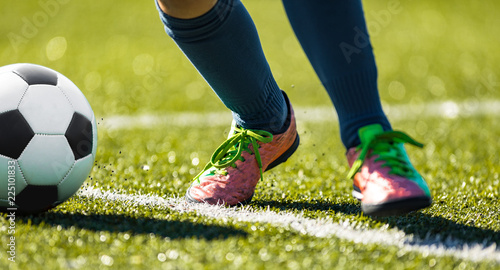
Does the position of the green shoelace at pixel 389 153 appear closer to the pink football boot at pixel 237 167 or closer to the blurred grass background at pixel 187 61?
the pink football boot at pixel 237 167

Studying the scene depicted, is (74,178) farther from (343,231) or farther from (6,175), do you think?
(343,231)

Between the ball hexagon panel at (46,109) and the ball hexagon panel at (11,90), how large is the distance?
0.07 ft

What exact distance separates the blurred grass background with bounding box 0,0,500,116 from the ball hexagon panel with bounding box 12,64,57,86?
2.17 m

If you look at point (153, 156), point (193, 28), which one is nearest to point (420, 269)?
point (193, 28)

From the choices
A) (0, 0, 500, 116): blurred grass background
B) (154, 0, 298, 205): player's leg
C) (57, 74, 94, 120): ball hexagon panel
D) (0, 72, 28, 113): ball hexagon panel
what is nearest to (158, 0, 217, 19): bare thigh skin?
(154, 0, 298, 205): player's leg

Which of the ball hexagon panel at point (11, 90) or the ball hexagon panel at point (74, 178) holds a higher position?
the ball hexagon panel at point (11, 90)

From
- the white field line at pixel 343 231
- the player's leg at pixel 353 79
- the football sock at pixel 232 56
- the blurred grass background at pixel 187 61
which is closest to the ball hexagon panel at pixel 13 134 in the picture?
the white field line at pixel 343 231

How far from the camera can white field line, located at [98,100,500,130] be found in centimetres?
479

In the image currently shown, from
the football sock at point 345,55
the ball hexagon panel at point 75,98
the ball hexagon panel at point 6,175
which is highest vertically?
the football sock at point 345,55

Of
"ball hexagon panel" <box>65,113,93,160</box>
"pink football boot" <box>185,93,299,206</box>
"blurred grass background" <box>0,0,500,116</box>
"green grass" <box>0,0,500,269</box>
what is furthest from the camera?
"blurred grass background" <box>0,0,500,116</box>

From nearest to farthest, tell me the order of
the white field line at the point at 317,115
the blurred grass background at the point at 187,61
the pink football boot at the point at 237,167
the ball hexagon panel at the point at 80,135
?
the ball hexagon panel at the point at 80,135 < the pink football boot at the point at 237,167 < the white field line at the point at 317,115 < the blurred grass background at the point at 187,61

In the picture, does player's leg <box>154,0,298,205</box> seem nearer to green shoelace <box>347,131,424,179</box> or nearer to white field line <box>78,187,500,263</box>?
white field line <box>78,187,500,263</box>

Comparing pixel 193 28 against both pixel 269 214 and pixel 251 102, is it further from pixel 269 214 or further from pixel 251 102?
pixel 269 214

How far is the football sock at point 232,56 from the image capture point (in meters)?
2.24
